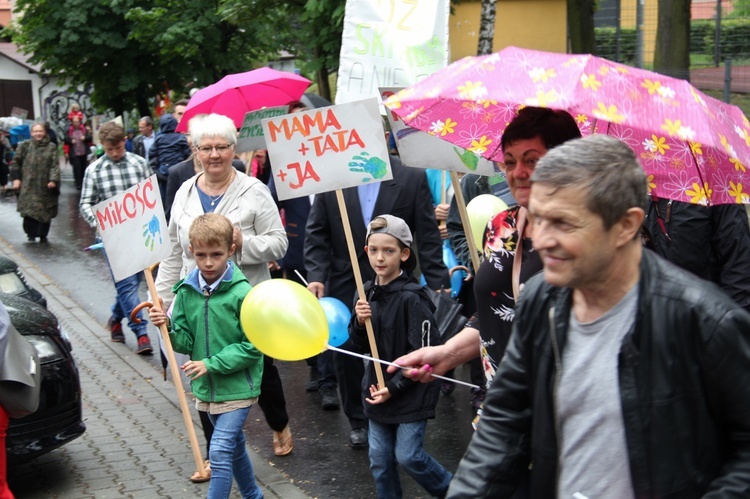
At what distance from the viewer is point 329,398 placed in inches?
312

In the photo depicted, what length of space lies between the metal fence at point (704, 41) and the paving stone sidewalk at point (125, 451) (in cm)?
864

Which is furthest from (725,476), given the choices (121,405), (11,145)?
(11,145)

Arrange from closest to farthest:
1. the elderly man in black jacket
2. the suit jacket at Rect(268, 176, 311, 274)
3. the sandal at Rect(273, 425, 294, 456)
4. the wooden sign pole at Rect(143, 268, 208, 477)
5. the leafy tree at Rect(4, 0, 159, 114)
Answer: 1. the elderly man in black jacket
2. the wooden sign pole at Rect(143, 268, 208, 477)
3. the sandal at Rect(273, 425, 294, 456)
4. the suit jacket at Rect(268, 176, 311, 274)
5. the leafy tree at Rect(4, 0, 159, 114)

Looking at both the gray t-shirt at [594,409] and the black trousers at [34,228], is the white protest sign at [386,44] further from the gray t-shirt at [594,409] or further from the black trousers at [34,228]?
the black trousers at [34,228]

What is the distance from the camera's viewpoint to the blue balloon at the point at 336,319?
6.50 m

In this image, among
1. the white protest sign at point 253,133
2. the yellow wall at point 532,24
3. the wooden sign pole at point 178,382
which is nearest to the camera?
the wooden sign pole at point 178,382

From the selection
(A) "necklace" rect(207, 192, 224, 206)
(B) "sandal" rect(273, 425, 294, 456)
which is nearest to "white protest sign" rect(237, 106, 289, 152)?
(A) "necklace" rect(207, 192, 224, 206)

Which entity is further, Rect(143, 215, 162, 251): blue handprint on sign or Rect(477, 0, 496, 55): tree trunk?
Rect(477, 0, 496, 55): tree trunk

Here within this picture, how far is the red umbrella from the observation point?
10297 mm

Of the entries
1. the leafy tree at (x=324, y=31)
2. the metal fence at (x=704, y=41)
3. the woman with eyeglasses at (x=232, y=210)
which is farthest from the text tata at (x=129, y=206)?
the metal fence at (x=704, y=41)

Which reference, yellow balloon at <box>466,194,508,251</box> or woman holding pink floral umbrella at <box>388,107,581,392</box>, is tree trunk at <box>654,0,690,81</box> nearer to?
yellow balloon at <box>466,194,508,251</box>

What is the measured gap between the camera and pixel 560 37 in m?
20.2

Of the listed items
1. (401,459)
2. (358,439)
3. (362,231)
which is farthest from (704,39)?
(401,459)

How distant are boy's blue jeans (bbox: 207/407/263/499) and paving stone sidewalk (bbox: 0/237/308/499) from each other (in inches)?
19.1
